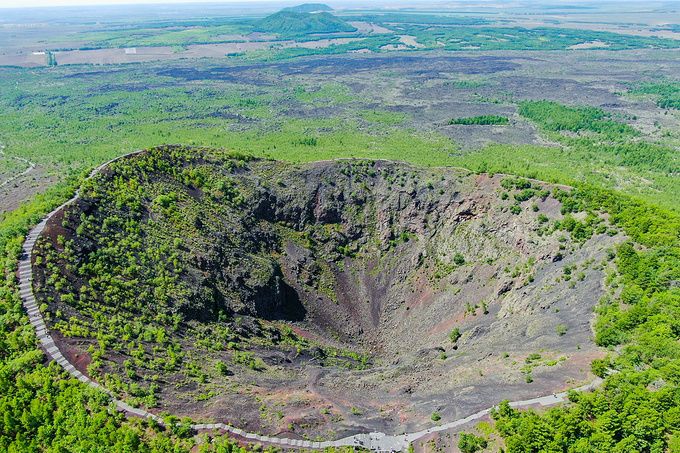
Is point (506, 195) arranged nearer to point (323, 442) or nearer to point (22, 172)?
point (323, 442)

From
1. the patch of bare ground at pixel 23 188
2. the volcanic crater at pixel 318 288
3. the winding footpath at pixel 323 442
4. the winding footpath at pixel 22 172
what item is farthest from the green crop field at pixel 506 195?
the volcanic crater at pixel 318 288

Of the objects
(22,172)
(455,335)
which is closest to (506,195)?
(455,335)

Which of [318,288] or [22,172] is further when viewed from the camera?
[22,172]

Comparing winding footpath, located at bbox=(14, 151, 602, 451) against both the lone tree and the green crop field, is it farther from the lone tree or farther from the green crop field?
the lone tree

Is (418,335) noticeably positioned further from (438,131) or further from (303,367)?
(438,131)

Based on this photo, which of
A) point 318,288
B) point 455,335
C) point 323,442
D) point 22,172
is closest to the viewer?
point 323,442

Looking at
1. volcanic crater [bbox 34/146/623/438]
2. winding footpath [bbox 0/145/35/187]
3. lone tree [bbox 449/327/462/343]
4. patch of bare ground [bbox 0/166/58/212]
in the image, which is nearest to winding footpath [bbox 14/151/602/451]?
volcanic crater [bbox 34/146/623/438]

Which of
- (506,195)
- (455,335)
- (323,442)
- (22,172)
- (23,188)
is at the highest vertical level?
(506,195)

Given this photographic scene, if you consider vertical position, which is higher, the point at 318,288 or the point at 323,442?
the point at 323,442

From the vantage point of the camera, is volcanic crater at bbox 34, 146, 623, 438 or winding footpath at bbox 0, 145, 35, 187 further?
winding footpath at bbox 0, 145, 35, 187
